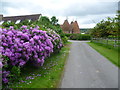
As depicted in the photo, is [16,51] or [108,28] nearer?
[16,51]

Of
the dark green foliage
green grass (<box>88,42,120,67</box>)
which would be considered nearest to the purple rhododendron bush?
green grass (<box>88,42,120,67</box>)

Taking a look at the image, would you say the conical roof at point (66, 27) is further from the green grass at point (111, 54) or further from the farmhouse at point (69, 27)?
the green grass at point (111, 54)

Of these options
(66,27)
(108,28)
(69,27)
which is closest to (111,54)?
(108,28)

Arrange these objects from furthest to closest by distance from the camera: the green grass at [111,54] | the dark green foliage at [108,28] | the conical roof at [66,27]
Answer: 1. the conical roof at [66,27]
2. the dark green foliage at [108,28]
3. the green grass at [111,54]

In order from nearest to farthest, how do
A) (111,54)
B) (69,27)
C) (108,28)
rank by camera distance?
(111,54)
(108,28)
(69,27)

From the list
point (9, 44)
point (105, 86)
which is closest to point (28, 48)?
point (9, 44)

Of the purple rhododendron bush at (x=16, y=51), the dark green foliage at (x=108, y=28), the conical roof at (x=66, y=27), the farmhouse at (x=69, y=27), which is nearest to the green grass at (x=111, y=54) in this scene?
the dark green foliage at (x=108, y=28)

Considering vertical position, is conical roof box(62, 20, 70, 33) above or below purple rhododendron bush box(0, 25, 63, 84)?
above

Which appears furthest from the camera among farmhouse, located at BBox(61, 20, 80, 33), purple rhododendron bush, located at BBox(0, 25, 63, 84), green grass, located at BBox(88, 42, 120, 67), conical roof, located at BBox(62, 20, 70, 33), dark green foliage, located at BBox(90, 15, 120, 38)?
farmhouse, located at BBox(61, 20, 80, 33)

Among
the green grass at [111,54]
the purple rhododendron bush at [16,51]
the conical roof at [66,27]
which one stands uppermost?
the conical roof at [66,27]

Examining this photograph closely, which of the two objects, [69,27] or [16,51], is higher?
[69,27]

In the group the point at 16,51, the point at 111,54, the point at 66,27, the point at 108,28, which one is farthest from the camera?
the point at 66,27

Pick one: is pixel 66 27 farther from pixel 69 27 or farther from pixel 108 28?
A: pixel 108 28

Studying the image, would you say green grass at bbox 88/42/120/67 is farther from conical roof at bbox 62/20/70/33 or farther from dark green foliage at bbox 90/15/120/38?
conical roof at bbox 62/20/70/33
